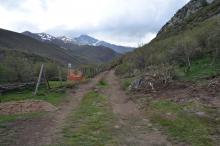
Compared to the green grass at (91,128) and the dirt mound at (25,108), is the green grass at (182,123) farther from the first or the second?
the dirt mound at (25,108)

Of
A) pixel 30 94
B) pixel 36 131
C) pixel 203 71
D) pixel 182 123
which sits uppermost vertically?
pixel 203 71

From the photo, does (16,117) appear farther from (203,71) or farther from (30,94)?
(203,71)

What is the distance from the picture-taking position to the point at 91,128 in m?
18.3

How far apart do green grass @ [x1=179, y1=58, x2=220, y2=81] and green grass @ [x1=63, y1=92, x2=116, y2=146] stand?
11.3 meters

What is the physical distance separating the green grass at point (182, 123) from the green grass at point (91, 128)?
2.67m

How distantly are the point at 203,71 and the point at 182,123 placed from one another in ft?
61.1

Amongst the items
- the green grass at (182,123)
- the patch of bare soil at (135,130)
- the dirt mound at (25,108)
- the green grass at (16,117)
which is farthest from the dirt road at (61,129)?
the dirt mound at (25,108)

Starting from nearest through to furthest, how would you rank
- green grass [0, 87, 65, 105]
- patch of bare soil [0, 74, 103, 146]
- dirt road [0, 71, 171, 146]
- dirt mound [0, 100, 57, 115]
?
dirt road [0, 71, 171, 146] → patch of bare soil [0, 74, 103, 146] → dirt mound [0, 100, 57, 115] → green grass [0, 87, 65, 105]

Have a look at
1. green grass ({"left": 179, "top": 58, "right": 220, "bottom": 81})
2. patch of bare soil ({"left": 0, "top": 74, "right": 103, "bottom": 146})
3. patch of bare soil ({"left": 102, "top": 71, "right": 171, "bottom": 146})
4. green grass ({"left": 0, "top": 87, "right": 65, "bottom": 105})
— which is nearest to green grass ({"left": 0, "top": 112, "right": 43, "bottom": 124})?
patch of bare soil ({"left": 0, "top": 74, "right": 103, "bottom": 146})

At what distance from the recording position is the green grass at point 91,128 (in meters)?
15.3

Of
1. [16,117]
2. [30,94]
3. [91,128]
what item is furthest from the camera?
[30,94]

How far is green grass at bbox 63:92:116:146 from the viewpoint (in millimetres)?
15334

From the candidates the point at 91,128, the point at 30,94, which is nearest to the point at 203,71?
the point at 30,94

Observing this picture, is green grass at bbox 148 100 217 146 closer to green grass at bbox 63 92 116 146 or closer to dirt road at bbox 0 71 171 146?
dirt road at bbox 0 71 171 146
